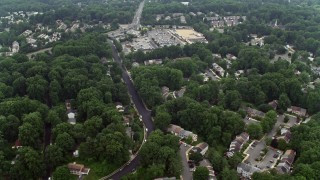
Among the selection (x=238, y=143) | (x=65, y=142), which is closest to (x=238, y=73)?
(x=238, y=143)

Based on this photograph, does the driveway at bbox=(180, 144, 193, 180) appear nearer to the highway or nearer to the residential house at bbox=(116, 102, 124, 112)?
the residential house at bbox=(116, 102, 124, 112)

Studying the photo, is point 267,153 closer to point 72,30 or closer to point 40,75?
point 40,75

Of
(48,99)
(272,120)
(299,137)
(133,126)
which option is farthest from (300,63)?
(48,99)

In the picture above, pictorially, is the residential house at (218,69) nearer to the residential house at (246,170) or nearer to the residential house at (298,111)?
the residential house at (298,111)

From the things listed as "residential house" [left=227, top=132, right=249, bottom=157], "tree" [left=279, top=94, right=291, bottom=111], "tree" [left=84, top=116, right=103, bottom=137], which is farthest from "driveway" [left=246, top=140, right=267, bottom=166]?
"tree" [left=84, top=116, right=103, bottom=137]

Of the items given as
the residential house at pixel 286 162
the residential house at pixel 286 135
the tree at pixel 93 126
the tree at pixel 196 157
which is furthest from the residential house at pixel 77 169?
the residential house at pixel 286 135

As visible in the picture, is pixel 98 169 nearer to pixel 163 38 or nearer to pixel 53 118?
pixel 53 118

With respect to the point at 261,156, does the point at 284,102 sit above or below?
above
